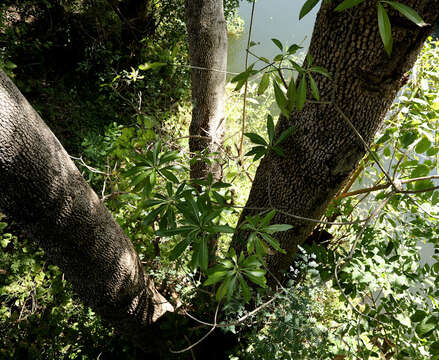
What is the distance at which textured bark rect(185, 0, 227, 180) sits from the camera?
2.16 metres

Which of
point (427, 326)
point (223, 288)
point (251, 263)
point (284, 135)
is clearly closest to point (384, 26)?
point (284, 135)

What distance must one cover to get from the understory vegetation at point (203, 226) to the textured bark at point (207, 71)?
0.59 ft

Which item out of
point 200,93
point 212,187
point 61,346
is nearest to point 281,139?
point 212,187

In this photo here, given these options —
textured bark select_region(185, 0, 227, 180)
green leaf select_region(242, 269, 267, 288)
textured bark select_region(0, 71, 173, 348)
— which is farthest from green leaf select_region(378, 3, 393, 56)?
textured bark select_region(185, 0, 227, 180)

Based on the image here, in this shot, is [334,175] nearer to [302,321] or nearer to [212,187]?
[212,187]

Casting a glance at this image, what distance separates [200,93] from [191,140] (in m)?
0.46

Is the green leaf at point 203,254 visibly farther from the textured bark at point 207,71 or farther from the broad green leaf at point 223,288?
the textured bark at point 207,71

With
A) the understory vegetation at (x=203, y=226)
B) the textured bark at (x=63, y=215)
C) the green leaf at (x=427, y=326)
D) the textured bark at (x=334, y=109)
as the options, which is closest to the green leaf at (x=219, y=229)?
the understory vegetation at (x=203, y=226)

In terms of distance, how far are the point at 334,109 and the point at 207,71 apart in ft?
4.93

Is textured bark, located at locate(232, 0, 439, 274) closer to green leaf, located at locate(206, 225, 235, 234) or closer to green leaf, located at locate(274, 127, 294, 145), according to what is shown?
green leaf, located at locate(274, 127, 294, 145)

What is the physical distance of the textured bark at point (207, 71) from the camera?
2.16 metres

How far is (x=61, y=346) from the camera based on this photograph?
77.1 inches

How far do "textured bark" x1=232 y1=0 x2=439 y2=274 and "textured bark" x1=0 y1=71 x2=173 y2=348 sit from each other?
760 mm

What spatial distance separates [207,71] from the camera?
2.33 metres
